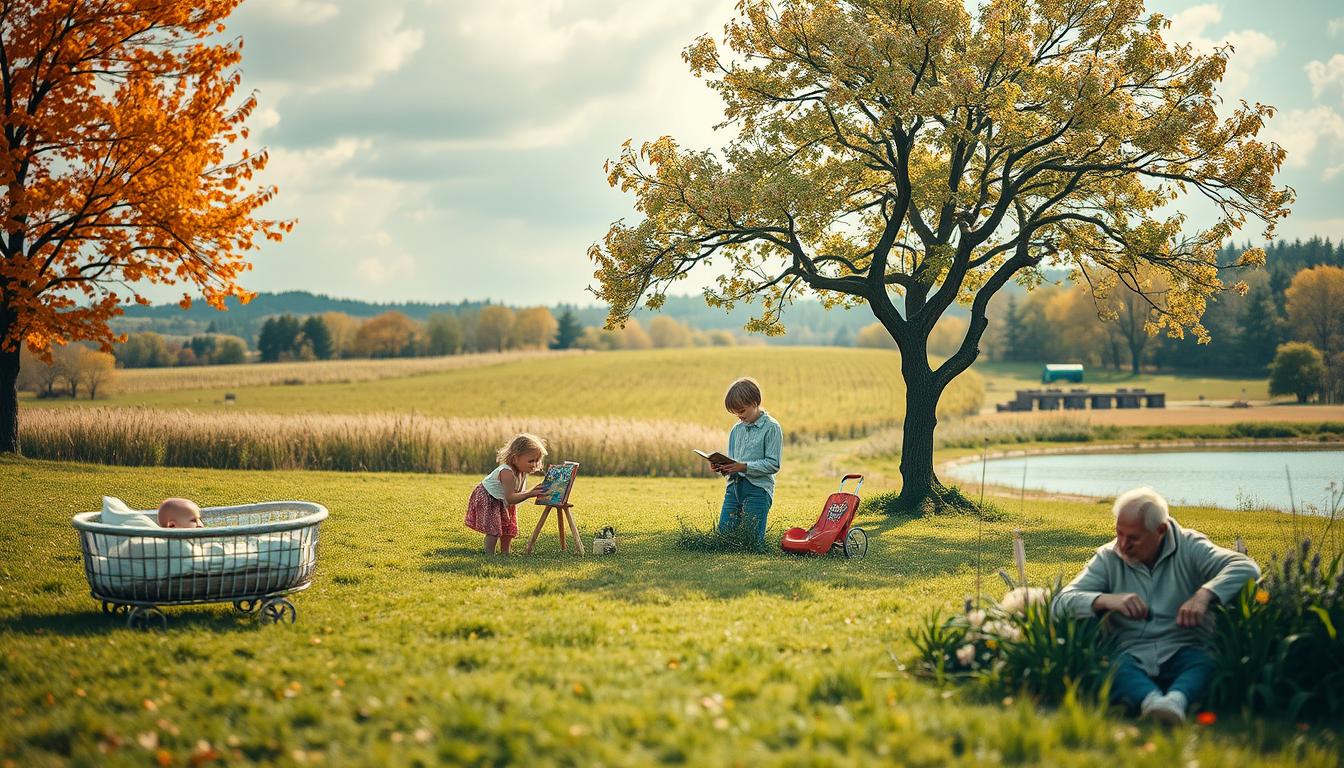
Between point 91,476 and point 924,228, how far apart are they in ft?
54.7

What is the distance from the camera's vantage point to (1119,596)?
540 cm

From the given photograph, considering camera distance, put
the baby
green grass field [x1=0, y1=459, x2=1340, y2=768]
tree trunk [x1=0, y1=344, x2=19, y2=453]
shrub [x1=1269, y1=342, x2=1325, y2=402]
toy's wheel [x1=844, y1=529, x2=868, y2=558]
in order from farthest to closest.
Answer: shrub [x1=1269, y1=342, x2=1325, y2=402], tree trunk [x1=0, y1=344, x2=19, y2=453], toy's wheel [x1=844, y1=529, x2=868, y2=558], the baby, green grass field [x1=0, y1=459, x2=1340, y2=768]

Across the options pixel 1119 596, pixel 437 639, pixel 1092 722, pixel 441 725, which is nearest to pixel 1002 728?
pixel 1092 722

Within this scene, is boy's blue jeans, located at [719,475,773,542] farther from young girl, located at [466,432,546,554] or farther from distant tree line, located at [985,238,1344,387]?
distant tree line, located at [985,238,1344,387]

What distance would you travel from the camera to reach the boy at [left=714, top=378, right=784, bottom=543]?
1030cm

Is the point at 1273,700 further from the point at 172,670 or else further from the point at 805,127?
the point at 805,127

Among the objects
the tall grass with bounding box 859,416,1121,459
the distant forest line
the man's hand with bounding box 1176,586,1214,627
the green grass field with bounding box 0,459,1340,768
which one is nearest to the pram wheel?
the green grass field with bounding box 0,459,1340,768

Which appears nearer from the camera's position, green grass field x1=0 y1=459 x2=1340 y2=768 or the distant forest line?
green grass field x1=0 y1=459 x2=1340 y2=768

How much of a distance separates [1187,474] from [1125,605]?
2330cm

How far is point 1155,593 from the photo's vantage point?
18.2 ft

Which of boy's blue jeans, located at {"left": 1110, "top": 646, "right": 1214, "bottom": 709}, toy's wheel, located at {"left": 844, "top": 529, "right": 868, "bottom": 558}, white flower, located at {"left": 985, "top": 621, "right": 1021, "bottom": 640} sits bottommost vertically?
toy's wheel, located at {"left": 844, "top": 529, "right": 868, "bottom": 558}

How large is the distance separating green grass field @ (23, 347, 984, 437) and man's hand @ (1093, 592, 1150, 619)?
106ft

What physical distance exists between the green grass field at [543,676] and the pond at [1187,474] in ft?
43.8

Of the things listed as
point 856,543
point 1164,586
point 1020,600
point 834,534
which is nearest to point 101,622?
point 1020,600
